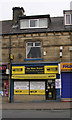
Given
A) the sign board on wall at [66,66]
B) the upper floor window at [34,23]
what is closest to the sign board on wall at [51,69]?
the sign board on wall at [66,66]

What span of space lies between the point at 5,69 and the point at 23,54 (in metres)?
2.44

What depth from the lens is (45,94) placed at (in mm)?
17438

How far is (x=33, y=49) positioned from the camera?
1834 cm

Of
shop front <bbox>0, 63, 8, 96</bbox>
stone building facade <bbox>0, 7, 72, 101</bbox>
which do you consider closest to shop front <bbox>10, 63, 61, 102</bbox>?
stone building facade <bbox>0, 7, 72, 101</bbox>

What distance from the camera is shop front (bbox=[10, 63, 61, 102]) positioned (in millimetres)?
17203

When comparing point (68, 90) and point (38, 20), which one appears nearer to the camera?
point (68, 90)

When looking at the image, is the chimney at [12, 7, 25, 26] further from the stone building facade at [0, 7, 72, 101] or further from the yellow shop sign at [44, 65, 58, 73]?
the yellow shop sign at [44, 65, 58, 73]

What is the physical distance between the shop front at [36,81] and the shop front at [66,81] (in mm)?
479

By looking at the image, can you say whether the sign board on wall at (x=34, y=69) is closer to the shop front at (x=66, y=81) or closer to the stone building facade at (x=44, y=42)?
the stone building facade at (x=44, y=42)

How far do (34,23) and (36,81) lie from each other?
6157mm

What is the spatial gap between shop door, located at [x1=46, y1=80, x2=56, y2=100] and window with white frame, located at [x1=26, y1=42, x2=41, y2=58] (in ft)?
9.51

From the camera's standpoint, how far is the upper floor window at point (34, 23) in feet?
62.3

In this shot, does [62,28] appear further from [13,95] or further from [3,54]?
[13,95]

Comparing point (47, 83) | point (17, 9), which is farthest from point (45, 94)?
point (17, 9)
